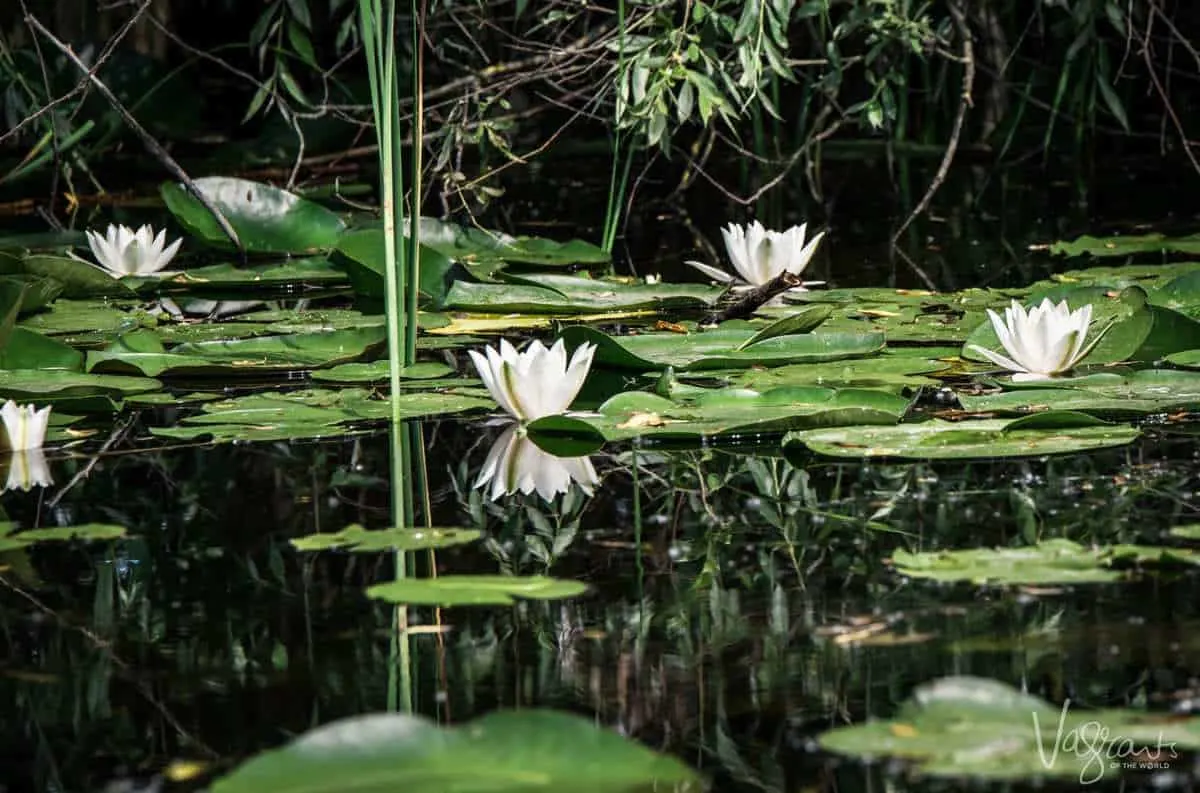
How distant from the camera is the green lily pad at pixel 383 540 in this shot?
1779 millimetres

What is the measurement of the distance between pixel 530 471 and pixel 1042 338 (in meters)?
0.77

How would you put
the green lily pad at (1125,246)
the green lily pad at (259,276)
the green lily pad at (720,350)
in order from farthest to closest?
the green lily pad at (1125,246) → the green lily pad at (259,276) → the green lily pad at (720,350)

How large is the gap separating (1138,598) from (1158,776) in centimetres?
37

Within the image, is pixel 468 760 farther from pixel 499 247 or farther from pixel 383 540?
pixel 499 247

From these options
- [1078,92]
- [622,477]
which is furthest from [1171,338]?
[1078,92]

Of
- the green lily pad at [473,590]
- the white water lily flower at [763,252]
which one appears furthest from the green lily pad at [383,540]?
the white water lily flower at [763,252]

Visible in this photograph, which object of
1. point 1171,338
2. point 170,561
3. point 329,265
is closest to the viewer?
point 170,561

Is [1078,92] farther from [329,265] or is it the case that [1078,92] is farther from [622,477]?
[622,477]

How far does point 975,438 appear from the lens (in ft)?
6.78

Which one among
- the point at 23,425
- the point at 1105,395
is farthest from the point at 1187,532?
the point at 23,425

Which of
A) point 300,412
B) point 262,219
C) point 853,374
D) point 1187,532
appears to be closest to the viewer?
point 1187,532

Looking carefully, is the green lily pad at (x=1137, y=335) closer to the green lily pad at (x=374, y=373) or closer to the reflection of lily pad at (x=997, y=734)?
the green lily pad at (x=374, y=373)

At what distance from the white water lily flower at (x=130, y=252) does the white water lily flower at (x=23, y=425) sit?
1427mm

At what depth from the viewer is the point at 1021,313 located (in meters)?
2.38
